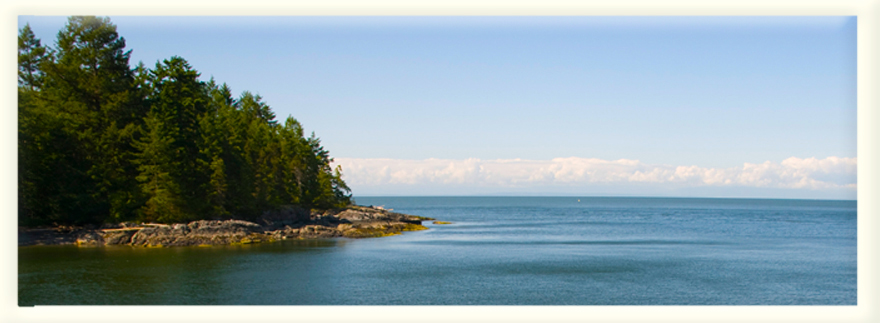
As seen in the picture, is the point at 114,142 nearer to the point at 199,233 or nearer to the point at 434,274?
the point at 199,233

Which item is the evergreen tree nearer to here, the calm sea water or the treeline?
the treeline

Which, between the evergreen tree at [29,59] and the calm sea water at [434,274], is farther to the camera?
the evergreen tree at [29,59]

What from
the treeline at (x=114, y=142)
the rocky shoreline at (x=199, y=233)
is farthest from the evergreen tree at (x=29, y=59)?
the rocky shoreline at (x=199, y=233)

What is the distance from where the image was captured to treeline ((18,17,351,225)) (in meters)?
46.4

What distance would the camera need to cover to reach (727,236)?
232ft

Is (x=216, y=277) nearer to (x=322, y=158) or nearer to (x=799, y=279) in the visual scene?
(x=799, y=279)

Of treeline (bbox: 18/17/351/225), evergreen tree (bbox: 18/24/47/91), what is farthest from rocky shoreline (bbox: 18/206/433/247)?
evergreen tree (bbox: 18/24/47/91)

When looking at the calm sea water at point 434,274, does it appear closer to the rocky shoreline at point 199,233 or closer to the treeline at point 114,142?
the rocky shoreline at point 199,233

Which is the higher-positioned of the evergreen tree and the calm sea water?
the evergreen tree

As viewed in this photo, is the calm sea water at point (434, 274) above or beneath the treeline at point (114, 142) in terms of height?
beneath

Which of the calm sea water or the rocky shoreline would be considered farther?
the rocky shoreline

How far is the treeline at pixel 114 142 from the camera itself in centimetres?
4641

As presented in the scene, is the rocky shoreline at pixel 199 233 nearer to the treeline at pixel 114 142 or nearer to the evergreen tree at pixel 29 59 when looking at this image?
the treeline at pixel 114 142
